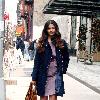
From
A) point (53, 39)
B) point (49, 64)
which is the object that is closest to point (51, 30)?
point (53, 39)

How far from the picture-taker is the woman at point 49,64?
739cm

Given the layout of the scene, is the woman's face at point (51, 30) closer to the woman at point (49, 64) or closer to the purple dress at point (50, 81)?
the woman at point (49, 64)

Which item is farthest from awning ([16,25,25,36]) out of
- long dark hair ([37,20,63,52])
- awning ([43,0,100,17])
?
long dark hair ([37,20,63,52])

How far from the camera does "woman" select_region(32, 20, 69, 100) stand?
739cm

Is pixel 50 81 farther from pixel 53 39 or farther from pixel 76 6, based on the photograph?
pixel 76 6

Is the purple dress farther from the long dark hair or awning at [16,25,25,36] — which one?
awning at [16,25,25,36]

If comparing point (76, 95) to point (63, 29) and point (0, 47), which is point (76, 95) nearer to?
point (0, 47)

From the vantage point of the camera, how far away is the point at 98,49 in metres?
29.2

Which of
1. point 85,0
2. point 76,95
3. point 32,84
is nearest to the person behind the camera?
point 32,84

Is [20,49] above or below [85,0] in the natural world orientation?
below

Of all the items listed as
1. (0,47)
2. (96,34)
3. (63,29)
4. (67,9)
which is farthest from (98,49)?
(0,47)

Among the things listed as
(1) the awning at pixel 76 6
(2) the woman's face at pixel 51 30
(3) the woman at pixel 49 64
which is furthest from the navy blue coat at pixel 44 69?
(1) the awning at pixel 76 6

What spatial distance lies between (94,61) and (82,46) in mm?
1265

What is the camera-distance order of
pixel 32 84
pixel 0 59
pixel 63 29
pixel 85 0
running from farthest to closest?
pixel 63 29 < pixel 85 0 < pixel 0 59 < pixel 32 84
